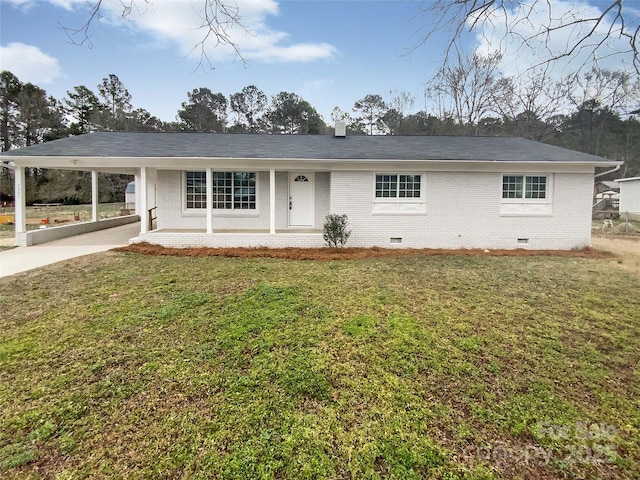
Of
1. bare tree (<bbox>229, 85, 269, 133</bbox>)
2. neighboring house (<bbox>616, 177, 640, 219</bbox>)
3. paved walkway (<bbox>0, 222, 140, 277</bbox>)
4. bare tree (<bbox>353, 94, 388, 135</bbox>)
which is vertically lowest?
paved walkway (<bbox>0, 222, 140, 277</bbox>)

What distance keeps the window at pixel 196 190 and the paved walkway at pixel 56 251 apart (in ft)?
7.85

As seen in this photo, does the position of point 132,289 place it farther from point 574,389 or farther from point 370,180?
point 370,180

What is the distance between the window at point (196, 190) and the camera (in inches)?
460

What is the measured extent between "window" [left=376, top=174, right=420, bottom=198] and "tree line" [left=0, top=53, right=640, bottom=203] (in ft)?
56.0

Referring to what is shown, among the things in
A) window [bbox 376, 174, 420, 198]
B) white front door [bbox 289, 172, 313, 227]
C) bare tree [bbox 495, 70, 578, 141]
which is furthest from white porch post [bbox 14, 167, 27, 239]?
bare tree [bbox 495, 70, 578, 141]

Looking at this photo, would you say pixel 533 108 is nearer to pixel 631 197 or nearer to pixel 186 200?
pixel 631 197

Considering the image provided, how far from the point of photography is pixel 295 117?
42844 millimetres

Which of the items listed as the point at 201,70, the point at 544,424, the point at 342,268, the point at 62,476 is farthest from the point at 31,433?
the point at 342,268

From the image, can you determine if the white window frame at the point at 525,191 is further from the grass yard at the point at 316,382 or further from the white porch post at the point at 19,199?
the white porch post at the point at 19,199

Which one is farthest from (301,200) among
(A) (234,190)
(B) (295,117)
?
(B) (295,117)

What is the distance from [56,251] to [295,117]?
3698 cm

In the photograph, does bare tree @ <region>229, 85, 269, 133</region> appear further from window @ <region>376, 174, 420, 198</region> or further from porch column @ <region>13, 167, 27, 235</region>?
window @ <region>376, 174, 420, 198</region>

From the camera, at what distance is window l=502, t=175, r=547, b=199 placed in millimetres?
10930

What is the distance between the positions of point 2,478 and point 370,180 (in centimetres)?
968
